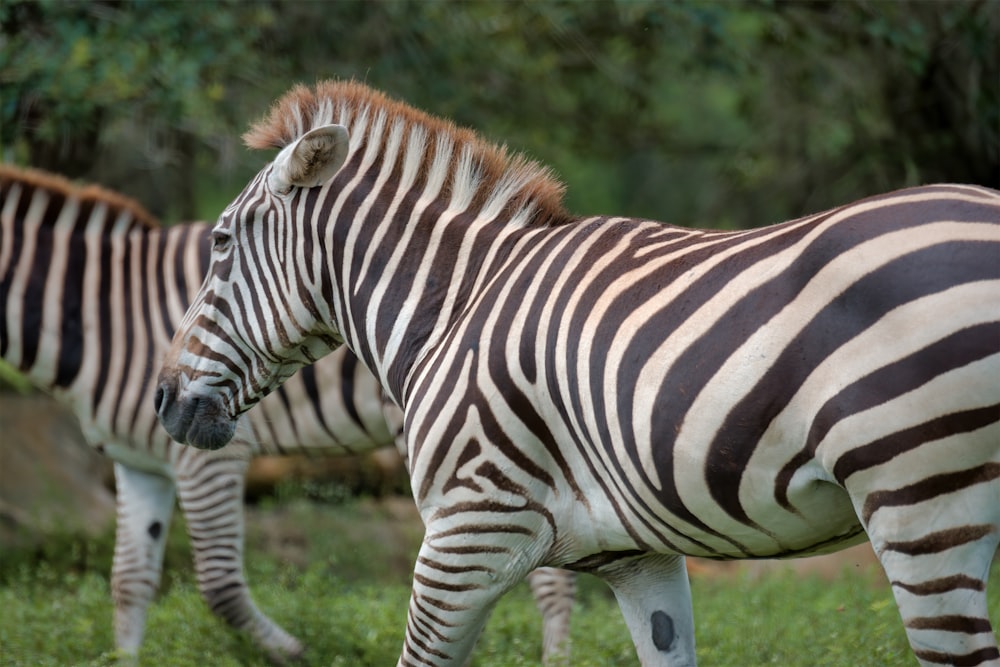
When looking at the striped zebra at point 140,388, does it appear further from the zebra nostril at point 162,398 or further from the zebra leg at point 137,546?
the zebra nostril at point 162,398

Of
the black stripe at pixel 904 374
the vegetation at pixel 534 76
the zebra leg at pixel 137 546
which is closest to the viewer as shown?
the black stripe at pixel 904 374

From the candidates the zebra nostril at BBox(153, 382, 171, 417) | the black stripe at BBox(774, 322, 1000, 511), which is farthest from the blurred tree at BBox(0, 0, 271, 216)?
the black stripe at BBox(774, 322, 1000, 511)

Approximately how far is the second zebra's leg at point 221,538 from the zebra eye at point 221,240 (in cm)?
243

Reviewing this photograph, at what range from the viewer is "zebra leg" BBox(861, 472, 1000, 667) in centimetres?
251

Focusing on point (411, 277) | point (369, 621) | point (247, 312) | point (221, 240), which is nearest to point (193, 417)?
point (247, 312)

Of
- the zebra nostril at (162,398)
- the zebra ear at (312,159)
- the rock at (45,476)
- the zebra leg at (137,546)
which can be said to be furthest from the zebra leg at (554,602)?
the rock at (45,476)

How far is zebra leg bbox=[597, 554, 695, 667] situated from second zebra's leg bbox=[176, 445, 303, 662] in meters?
2.93

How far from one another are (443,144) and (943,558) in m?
2.13

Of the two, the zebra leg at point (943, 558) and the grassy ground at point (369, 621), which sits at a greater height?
the grassy ground at point (369, 621)

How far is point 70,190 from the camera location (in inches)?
258

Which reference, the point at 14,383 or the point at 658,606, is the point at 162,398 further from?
the point at 14,383

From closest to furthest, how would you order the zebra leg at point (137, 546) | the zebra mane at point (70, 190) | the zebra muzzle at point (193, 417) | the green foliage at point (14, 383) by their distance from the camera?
the zebra muzzle at point (193, 417), the zebra leg at point (137, 546), the zebra mane at point (70, 190), the green foliage at point (14, 383)

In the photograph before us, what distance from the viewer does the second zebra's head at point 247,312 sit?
12.6ft

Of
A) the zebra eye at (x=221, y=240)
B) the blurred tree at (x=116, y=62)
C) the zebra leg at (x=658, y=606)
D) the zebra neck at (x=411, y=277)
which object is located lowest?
the zebra leg at (x=658, y=606)
